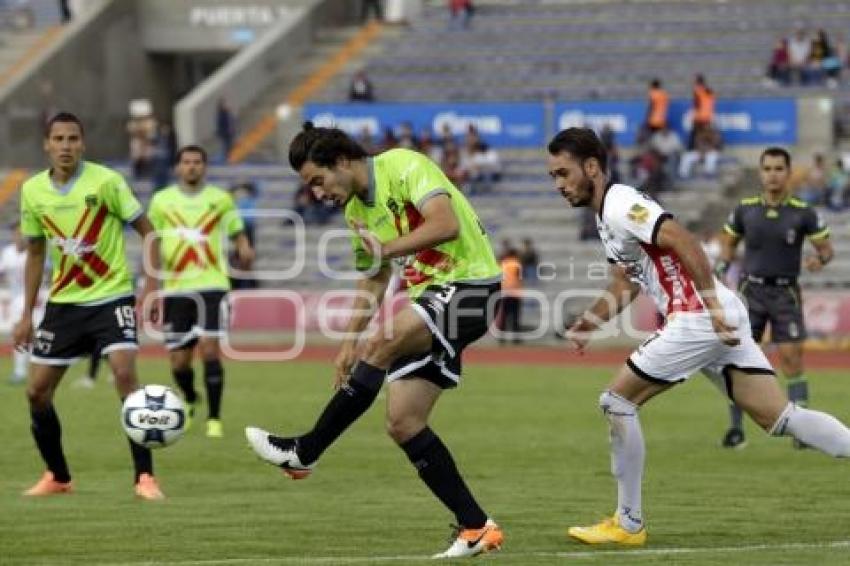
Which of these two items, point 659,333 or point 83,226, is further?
point 83,226

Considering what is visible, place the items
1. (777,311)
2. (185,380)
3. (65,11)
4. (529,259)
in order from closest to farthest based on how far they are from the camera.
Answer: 1. (777,311)
2. (185,380)
3. (529,259)
4. (65,11)

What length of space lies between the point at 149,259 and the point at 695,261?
200 inches

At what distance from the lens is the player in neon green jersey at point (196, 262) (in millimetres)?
19422

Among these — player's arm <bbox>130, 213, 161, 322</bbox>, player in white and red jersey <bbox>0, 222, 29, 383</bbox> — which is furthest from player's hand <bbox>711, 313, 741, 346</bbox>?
player in white and red jersey <bbox>0, 222, 29, 383</bbox>

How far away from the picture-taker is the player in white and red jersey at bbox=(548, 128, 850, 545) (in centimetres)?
1076

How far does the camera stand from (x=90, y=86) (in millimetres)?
52250

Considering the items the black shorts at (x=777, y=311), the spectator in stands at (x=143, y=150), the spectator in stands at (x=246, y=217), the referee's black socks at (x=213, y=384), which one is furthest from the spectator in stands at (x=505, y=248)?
the black shorts at (x=777, y=311)

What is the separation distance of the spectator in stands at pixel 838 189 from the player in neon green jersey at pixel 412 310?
2762 cm

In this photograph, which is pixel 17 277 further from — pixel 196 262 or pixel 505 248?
pixel 505 248

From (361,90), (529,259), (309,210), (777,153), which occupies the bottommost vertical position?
(529,259)

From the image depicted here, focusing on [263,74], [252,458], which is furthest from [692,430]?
[263,74]

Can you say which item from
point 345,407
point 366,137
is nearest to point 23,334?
point 345,407

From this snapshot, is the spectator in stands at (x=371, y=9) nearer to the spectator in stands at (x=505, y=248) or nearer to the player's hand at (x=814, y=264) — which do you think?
the spectator in stands at (x=505, y=248)

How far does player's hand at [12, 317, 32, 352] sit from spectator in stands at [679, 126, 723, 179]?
2764cm
